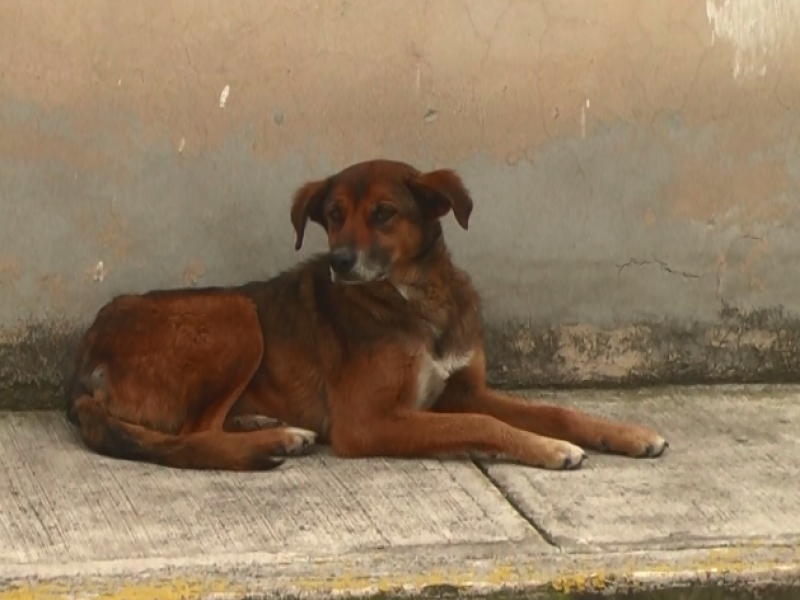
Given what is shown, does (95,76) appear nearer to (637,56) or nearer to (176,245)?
(176,245)

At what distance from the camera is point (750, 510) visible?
3.36 meters

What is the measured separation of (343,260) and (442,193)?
438mm

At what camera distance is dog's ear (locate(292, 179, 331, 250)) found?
4059mm

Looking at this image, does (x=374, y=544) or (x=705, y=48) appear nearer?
(x=374, y=544)

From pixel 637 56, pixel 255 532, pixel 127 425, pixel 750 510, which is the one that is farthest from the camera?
pixel 637 56

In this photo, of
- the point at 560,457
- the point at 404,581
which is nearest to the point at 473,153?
the point at 560,457

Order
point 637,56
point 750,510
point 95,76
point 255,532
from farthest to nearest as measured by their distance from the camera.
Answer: point 637,56 → point 95,76 → point 750,510 → point 255,532

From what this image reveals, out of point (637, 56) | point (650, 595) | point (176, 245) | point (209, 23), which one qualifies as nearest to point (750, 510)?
point (650, 595)

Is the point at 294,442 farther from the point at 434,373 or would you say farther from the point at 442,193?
the point at 442,193

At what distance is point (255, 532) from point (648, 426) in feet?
5.72

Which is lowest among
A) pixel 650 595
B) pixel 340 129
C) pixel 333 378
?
pixel 650 595

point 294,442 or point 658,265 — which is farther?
point 658,265

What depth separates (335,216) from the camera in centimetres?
397

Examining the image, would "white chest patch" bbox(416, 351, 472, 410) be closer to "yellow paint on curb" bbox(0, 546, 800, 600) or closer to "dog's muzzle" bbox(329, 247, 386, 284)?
"dog's muzzle" bbox(329, 247, 386, 284)
